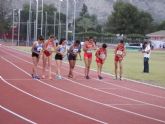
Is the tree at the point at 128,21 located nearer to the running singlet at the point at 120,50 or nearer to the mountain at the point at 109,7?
the mountain at the point at 109,7

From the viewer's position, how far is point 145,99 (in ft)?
50.8

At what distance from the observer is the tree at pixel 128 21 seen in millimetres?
123812

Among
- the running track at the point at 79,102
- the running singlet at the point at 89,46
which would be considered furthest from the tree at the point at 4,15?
the running track at the point at 79,102

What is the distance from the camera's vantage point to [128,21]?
12425cm

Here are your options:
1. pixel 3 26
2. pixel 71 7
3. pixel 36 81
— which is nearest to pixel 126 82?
pixel 36 81

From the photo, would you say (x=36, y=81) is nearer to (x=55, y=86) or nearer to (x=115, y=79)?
(x=55, y=86)

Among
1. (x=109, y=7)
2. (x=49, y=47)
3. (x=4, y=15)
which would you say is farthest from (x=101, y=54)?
(x=109, y=7)

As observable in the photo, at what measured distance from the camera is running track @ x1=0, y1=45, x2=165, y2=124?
11352 mm

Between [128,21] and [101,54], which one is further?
[128,21]

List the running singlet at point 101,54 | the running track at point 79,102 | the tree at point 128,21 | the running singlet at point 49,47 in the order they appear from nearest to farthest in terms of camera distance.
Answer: the running track at point 79,102, the running singlet at point 49,47, the running singlet at point 101,54, the tree at point 128,21

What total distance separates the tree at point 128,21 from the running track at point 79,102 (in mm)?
103221

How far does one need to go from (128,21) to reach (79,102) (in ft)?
365

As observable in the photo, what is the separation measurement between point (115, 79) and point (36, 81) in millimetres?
3791

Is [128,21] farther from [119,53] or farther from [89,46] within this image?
[89,46]
